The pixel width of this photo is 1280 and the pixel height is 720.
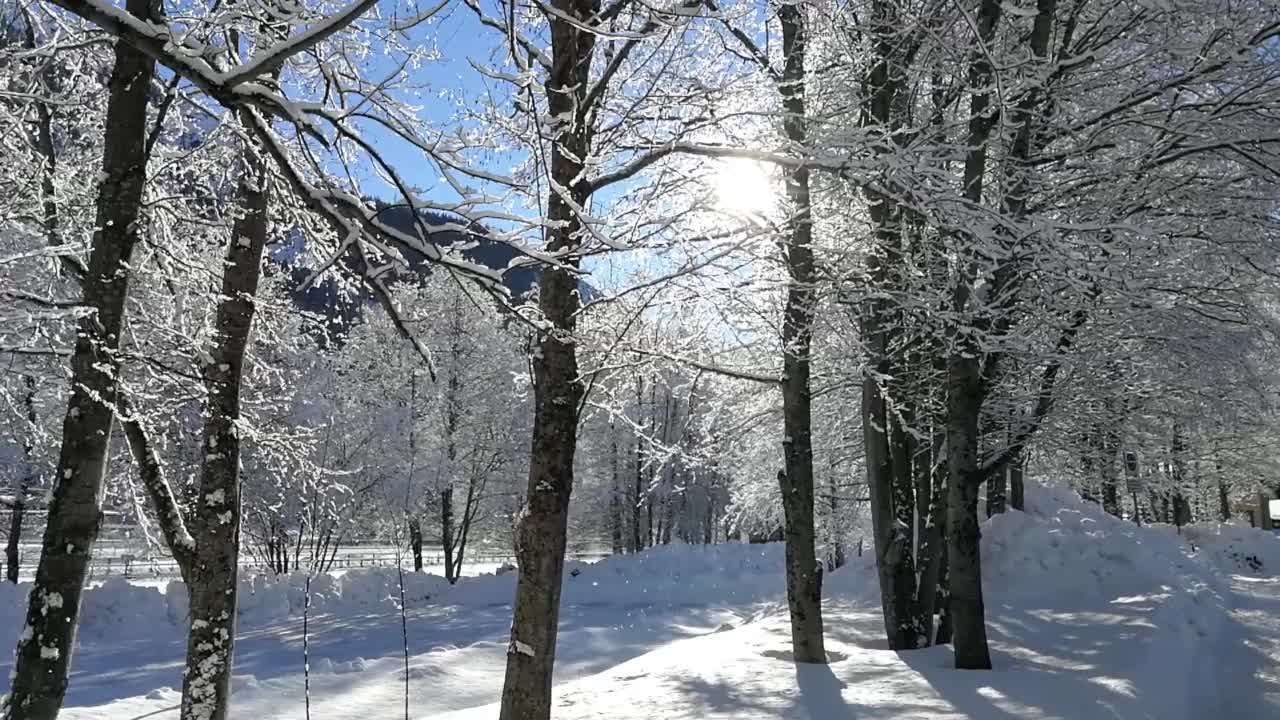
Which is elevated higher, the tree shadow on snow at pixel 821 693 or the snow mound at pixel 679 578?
the tree shadow on snow at pixel 821 693

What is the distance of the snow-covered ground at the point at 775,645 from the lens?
21.1ft

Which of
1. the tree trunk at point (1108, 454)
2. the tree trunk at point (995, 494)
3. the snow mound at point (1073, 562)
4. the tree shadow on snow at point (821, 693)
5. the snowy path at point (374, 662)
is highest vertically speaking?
the tree trunk at point (1108, 454)

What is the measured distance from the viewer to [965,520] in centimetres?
755

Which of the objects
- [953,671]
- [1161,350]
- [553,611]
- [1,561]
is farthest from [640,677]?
[1,561]

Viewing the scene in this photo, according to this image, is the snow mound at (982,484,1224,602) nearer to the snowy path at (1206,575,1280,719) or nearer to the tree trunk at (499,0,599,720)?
the snowy path at (1206,575,1280,719)

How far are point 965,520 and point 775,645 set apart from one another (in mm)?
3231

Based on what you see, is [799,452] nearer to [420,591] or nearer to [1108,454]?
[1108,454]

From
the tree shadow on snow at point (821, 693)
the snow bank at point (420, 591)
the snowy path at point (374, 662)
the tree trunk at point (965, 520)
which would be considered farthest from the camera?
the snow bank at point (420, 591)

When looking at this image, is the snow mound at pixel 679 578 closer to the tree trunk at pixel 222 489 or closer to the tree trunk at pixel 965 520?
the tree trunk at pixel 965 520

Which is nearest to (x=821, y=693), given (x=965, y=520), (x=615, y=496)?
(x=965, y=520)

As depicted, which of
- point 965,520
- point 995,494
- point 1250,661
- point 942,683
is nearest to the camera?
point 942,683

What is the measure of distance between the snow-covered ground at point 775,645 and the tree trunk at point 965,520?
13.5 inches

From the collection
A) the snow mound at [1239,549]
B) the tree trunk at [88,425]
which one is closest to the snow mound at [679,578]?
the snow mound at [1239,549]

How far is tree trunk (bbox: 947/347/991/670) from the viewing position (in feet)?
23.8
